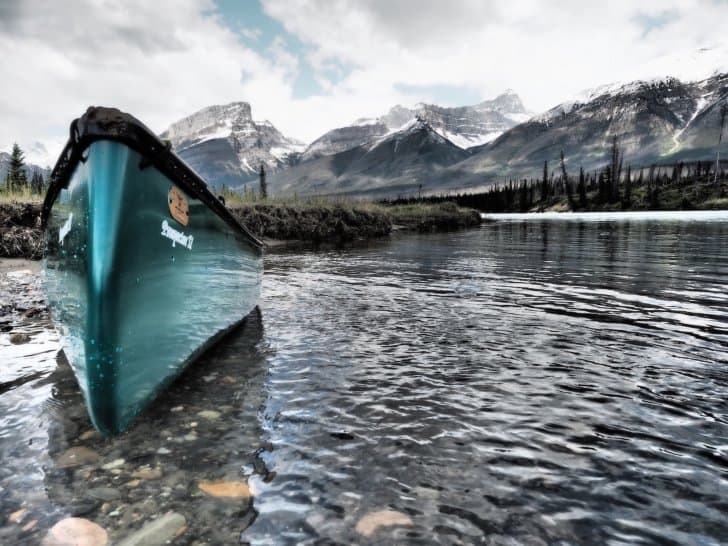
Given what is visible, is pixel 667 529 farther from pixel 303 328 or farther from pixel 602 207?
pixel 602 207

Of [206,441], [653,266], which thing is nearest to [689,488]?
[206,441]

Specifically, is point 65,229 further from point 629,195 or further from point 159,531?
point 629,195

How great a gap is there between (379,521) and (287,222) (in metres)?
27.1

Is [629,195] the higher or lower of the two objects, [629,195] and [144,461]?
the higher

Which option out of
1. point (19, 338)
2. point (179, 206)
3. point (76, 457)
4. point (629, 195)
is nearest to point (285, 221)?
point (19, 338)

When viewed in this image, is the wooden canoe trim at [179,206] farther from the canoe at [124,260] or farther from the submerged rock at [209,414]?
the submerged rock at [209,414]

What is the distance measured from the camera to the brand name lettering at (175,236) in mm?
4086

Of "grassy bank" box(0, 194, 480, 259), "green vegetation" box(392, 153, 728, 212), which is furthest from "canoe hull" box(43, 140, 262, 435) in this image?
"green vegetation" box(392, 153, 728, 212)

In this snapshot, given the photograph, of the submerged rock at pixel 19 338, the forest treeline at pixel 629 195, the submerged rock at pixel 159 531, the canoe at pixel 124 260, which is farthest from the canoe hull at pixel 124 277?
the forest treeline at pixel 629 195

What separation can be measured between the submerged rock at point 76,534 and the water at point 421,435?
0.23 ft

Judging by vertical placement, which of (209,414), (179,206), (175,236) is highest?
(179,206)

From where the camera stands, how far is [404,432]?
3855mm

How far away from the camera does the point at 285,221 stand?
28.8 metres

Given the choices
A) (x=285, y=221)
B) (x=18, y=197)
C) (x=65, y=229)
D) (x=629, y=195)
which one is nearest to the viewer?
(x=65, y=229)
